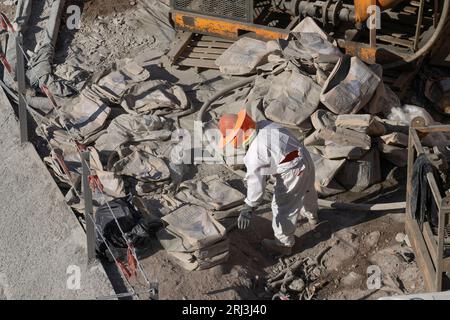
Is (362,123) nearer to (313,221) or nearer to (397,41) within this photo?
(313,221)

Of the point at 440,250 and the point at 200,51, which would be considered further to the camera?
the point at 200,51

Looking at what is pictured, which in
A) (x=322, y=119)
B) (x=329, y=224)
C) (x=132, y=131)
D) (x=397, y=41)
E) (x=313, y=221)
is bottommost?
(x=329, y=224)

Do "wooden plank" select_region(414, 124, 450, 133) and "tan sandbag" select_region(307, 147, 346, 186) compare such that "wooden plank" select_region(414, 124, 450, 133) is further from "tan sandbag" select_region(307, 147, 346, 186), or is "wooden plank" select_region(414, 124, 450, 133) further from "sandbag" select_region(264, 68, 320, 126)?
"sandbag" select_region(264, 68, 320, 126)

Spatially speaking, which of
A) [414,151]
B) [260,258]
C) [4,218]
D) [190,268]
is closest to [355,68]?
[414,151]

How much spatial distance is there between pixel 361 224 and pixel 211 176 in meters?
1.99

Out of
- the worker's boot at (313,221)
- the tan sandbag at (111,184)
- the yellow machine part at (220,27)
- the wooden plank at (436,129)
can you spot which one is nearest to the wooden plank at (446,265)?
the wooden plank at (436,129)

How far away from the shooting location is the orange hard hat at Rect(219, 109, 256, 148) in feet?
35.2

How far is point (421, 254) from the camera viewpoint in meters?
11.0

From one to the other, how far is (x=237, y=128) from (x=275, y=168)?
68 centimetres

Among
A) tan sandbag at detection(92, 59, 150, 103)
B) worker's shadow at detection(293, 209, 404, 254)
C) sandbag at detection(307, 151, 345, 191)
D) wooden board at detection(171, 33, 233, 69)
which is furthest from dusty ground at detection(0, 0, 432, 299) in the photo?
wooden board at detection(171, 33, 233, 69)

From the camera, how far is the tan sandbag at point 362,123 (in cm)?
1257

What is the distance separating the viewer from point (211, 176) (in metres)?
12.8

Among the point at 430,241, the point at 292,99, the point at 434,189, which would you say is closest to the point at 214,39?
the point at 292,99

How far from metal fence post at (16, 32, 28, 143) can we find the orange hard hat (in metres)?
3.04
